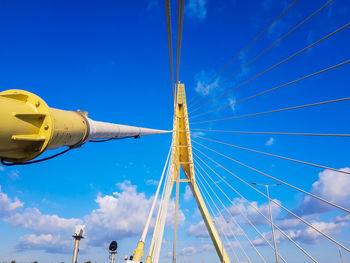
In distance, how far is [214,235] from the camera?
13.6 m

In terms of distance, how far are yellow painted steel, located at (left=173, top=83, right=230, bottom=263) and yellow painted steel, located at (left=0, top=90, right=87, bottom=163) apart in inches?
504

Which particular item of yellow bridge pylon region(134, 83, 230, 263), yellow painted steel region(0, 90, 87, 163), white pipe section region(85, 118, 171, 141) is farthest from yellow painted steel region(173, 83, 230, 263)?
yellow painted steel region(0, 90, 87, 163)

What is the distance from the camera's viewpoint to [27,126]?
5.94 ft

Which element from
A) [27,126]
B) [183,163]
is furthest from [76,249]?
[183,163]

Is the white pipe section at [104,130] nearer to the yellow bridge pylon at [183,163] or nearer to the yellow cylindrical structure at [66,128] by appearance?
the yellow cylindrical structure at [66,128]

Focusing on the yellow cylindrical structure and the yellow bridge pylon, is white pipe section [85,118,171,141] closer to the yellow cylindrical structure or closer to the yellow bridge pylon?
the yellow cylindrical structure

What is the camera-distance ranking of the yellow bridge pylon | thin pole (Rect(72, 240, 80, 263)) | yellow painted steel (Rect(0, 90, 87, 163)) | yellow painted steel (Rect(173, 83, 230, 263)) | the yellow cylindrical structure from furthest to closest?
1. yellow painted steel (Rect(173, 83, 230, 263))
2. the yellow bridge pylon
3. thin pole (Rect(72, 240, 80, 263))
4. the yellow cylindrical structure
5. yellow painted steel (Rect(0, 90, 87, 163))

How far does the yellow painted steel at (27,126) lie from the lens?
1.68 metres

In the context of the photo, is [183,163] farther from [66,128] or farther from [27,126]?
[27,126]

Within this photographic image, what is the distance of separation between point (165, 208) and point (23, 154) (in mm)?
10517

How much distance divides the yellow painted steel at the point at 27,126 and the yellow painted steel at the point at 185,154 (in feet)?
42.0

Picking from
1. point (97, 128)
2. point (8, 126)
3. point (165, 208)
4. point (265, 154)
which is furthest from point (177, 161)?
point (8, 126)

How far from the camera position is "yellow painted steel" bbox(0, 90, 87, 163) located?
168 cm

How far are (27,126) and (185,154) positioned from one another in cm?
1410
